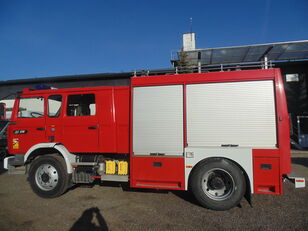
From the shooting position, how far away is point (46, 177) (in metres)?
4.72

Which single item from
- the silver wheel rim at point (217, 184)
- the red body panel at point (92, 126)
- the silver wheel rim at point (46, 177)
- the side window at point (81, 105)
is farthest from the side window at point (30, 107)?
the silver wheel rim at point (217, 184)

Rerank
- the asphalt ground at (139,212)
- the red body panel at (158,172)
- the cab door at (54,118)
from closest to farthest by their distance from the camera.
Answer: the asphalt ground at (139,212), the red body panel at (158,172), the cab door at (54,118)

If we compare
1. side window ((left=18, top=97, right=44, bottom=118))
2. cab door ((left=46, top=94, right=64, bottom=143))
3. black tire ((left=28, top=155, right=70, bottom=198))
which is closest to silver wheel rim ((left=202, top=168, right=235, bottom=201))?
black tire ((left=28, top=155, right=70, bottom=198))

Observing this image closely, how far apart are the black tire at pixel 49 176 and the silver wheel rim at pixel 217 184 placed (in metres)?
3.24

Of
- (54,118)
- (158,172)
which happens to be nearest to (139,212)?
(158,172)

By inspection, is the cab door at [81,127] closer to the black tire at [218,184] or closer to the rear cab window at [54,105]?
the rear cab window at [54,105]

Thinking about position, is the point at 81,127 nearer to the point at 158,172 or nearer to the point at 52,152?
the point at 52,152

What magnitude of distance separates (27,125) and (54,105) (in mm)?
858

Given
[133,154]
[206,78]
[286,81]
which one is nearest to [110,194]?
[133,154]

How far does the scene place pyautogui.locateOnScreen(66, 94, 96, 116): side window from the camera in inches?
193

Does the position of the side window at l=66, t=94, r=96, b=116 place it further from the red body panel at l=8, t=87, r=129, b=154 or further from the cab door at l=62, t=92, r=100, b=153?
the red body panel at l=8, t=87, r=129, b=154

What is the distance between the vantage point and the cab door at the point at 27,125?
16.3ft

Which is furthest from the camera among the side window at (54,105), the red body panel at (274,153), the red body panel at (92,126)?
the side window at (54,105)

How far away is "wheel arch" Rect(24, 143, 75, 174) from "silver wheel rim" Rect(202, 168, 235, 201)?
3169 mm
